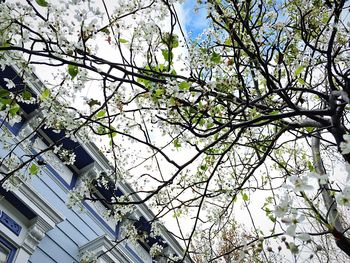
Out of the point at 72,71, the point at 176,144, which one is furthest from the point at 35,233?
the point at 72,71

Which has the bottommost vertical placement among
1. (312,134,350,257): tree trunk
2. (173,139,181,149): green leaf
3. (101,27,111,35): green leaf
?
(312,134,350,257): tree trunk

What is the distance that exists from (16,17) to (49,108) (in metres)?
0.76

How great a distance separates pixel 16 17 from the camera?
231cm

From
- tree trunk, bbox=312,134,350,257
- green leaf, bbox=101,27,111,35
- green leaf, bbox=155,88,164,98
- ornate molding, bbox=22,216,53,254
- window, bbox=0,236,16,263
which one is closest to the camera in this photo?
tree trunk, bbox=312,134,350,257

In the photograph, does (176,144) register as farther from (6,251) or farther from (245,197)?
(6,251)

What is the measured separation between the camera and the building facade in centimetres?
495

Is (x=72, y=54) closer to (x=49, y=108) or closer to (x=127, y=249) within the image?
(x=49, y=108)

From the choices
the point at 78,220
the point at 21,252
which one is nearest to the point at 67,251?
the point at 78,220

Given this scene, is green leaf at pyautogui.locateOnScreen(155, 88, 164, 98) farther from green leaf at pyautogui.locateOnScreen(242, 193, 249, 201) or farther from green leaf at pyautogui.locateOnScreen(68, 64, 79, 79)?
green leaf at pyautogui.locateOnScreen(242, 193, 249, 201)

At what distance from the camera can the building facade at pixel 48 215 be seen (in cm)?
495

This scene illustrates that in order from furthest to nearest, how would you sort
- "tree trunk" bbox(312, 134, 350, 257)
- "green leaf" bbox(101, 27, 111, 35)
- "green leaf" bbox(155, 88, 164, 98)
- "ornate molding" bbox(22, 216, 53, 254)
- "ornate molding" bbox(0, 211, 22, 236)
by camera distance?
1. "ornate molding" bbox(22, 216, 53, 254)
2. "ornate molding" bbox(0, 211, 22, 236)
3. "green leaf" bbox(101, 27, 111, 35)
4. "green leaf" bbox(155, 88, 164, 98)
5. "tree trunk" bbox(312, 134, 350, 257)

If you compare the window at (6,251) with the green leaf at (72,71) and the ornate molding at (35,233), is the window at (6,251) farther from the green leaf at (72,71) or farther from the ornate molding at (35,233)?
the green leaf at (72,71)

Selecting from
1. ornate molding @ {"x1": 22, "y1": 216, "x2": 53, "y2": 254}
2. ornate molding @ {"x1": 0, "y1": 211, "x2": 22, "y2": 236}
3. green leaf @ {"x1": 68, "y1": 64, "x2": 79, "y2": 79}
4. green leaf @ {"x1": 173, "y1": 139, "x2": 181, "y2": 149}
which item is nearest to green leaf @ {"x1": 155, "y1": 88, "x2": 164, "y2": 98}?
green leaf @ {"x1": 68, "y1": 64, "x2": 79, "y2": 79}

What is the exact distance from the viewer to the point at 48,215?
5465 millimetres
